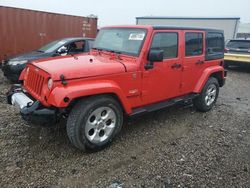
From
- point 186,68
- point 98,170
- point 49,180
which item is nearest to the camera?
point 49,180

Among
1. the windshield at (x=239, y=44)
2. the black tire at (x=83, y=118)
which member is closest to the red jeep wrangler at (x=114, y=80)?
the black tire at (x=83, y=118)

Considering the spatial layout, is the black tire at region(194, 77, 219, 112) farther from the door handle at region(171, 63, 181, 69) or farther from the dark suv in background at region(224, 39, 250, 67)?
the dark suv in background at region(224, 39, 250, 67)

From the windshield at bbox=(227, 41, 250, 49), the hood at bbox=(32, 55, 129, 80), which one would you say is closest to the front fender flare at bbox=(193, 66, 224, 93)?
the hood at bbox=(32, 55, 129, 80)

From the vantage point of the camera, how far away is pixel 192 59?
4723 millimetres

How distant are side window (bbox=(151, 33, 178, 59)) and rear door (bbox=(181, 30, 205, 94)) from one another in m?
0.29

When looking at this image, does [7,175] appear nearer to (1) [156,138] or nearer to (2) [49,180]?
(2) [49,180]

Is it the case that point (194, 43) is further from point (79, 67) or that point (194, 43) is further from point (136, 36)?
point (79, 67)

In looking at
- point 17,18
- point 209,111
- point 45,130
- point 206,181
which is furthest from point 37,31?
point 206,181

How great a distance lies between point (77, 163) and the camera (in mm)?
3221

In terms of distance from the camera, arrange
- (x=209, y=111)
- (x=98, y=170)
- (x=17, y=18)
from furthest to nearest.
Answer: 1. (x=17, y=18)
2. (x=209, y=111)
3. (x=98, y=170)

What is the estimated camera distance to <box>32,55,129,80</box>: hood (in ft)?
10.2

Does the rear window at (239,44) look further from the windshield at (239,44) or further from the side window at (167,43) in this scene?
the side window at (167,43)

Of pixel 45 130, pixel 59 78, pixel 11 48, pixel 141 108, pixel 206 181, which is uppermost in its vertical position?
pixel 11 48

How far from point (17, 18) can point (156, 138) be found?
801 cm
